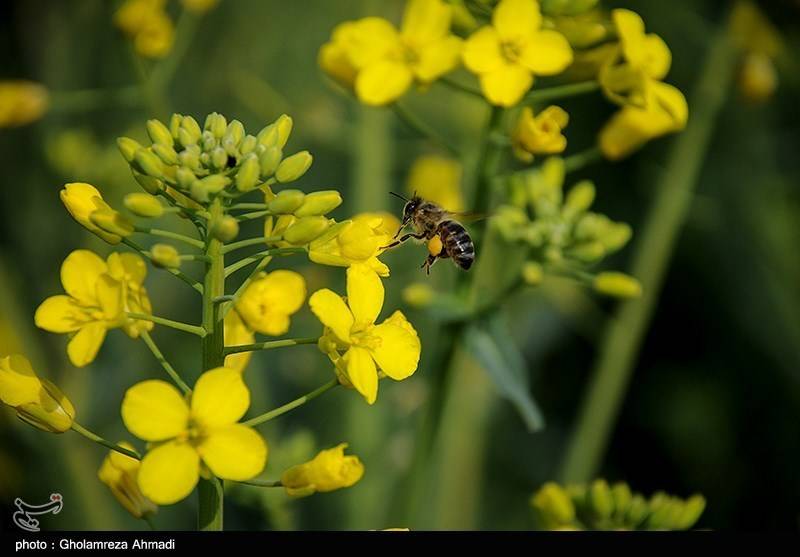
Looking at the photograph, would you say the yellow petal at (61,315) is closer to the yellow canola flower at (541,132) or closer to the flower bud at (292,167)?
the flower bud at (292,167)

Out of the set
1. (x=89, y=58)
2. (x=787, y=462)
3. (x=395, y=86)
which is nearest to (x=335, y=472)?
(x=395, y=86)

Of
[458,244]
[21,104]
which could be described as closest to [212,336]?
[458,244]

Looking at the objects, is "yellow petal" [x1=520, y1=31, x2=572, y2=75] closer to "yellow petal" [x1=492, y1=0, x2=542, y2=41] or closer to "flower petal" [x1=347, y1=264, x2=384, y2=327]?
"yellow petal" [x1=492, y1=0, x2=542, y2=41]

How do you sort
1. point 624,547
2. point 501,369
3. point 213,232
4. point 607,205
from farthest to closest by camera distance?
1. point 607,205
2. point 501,369
3. point 624,547
4. point 213,232

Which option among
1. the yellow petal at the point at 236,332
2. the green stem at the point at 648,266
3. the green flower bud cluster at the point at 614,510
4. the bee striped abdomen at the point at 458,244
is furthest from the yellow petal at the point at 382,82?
the green stem at the point at 648,266

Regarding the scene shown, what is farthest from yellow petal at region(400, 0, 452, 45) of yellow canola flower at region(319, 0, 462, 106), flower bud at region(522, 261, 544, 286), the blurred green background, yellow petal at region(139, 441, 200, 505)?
yellow petal at region(139, 441, 200, 505)

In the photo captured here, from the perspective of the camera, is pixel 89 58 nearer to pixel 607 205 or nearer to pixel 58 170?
pixel 58 170

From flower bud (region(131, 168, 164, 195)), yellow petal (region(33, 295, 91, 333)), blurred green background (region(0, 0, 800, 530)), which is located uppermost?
flower bud (region(131, 168, 164, 195))
